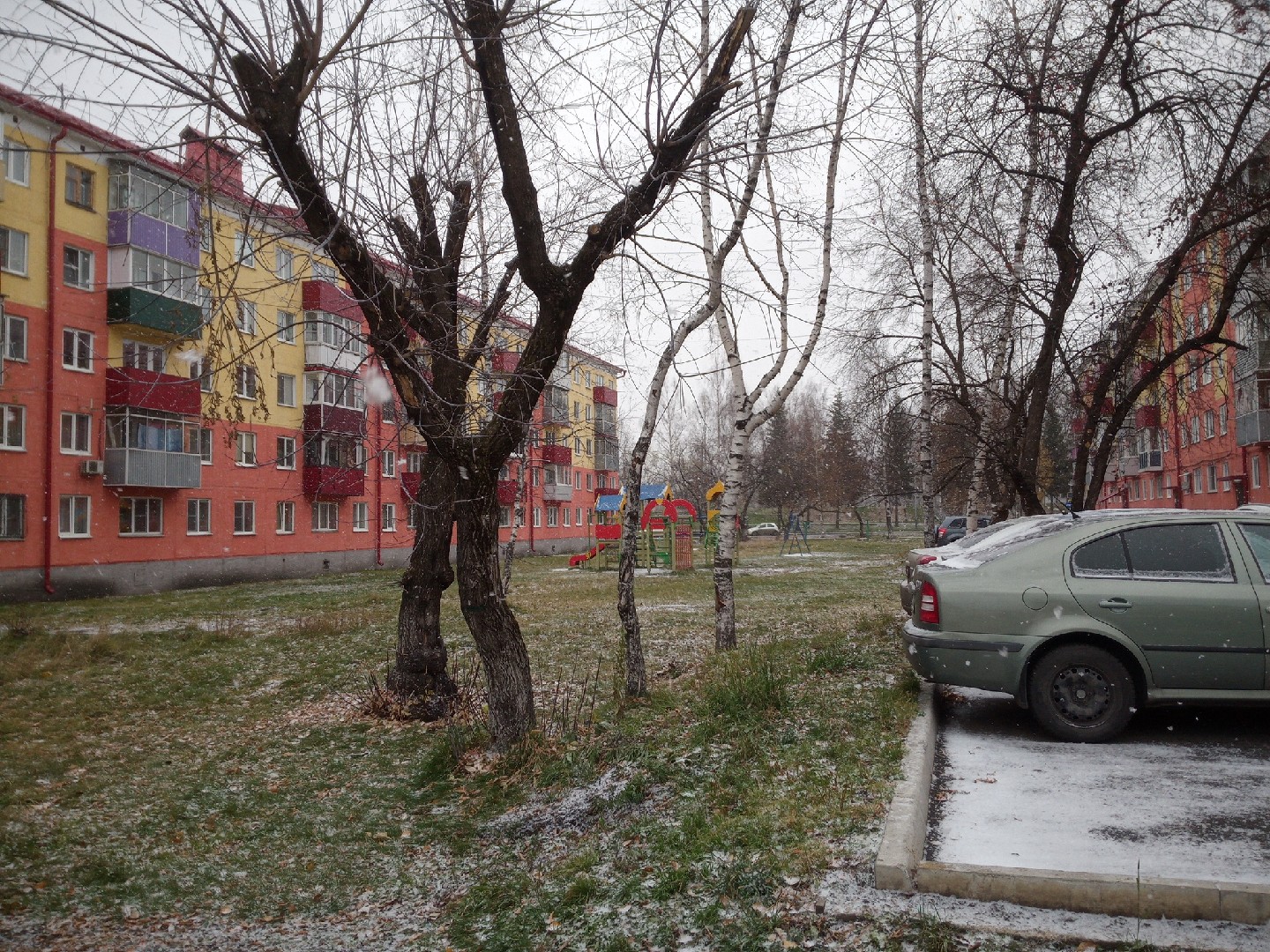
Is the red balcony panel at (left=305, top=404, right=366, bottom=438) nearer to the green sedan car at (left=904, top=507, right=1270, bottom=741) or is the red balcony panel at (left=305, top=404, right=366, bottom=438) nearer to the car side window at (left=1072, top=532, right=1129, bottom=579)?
the green sedan car at (left=904, top=507, right=1270, bottom=741)

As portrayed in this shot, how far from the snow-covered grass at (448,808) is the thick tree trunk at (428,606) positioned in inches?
29.3

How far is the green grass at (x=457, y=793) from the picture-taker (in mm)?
4500

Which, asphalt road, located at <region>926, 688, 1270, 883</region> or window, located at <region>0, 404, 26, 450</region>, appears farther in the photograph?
window, located at <region>0, 404, 26, 450</region>

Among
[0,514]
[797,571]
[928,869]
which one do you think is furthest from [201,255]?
[797,571]

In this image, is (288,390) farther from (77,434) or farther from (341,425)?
(341,425)

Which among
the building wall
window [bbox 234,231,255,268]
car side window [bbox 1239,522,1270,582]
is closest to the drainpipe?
the building wall

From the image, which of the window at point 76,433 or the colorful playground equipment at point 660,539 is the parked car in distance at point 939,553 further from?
the window at point 76,433

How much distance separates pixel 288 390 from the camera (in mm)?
34719

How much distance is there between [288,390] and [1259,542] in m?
33.4

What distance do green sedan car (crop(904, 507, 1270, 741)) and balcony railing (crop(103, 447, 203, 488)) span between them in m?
25.9

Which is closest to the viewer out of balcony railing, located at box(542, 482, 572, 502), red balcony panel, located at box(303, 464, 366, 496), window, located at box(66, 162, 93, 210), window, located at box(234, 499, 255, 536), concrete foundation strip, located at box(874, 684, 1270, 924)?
concrete foundation strip, located at box(874, 684, 1270, 924)

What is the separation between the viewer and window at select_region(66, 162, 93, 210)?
996 inches

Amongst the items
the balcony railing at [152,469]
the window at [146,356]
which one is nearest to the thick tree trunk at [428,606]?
the window at [146,356]

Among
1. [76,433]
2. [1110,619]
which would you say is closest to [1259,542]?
[1110,619]
